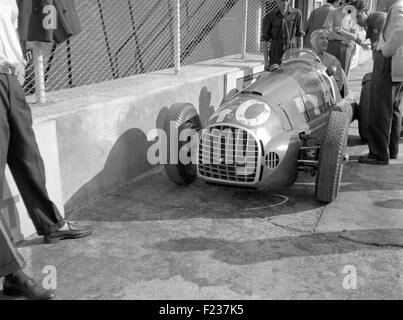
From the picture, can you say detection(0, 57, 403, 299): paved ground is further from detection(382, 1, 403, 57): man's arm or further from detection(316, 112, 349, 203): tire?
detection(382, 1, 403, 57): man's arm

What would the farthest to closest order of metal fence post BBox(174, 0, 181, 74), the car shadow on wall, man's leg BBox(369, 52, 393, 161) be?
1. metal fence post BBox(174, 0, 181, 74)
2. man's leg BBox(369, 52, 393, 161)
3. the car shadow on wall

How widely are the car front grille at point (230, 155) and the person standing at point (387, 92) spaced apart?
1.98 meters

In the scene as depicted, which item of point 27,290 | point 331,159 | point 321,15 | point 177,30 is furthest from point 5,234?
point 321,15

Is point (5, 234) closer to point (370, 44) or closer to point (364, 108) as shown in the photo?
point (364, 108)

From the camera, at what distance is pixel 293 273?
2898 millimetres

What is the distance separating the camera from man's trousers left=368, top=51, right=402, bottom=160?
4934 mm

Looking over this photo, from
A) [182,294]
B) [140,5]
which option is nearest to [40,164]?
[182,294]

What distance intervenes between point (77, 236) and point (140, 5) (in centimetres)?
538

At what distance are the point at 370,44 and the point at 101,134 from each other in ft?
13.3

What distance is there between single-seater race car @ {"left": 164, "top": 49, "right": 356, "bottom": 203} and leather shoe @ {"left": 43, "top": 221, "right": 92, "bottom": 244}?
44.6 inches

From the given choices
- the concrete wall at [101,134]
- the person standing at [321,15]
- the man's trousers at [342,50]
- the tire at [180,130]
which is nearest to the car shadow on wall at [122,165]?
the concrete wall at [101,134]

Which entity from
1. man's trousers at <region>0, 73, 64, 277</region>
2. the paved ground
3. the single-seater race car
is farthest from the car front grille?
man's trousers at <region>0, 73, 64, 277</region>

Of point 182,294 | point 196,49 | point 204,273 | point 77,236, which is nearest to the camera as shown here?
point 182,294
